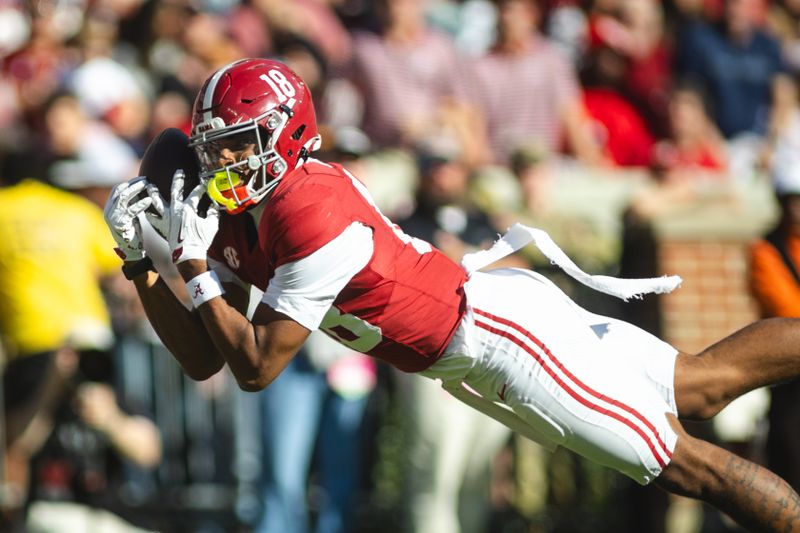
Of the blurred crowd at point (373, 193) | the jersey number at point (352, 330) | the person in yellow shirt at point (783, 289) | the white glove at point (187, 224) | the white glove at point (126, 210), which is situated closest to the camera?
the white glove at point (187, 224)

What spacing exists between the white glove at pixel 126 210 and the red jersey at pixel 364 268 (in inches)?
13.0

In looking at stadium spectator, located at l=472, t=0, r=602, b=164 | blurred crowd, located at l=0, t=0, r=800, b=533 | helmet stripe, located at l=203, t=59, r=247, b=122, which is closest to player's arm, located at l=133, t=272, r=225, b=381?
helmet stripe, located at l=203, t=59, r=247, b=122

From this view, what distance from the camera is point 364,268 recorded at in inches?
185

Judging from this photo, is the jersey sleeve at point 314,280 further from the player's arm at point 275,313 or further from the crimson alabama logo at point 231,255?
the crimson alabama logo at point 231,255

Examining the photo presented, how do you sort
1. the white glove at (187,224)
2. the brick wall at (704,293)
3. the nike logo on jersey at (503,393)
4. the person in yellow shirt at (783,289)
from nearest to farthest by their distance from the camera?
the white glove at (187,224) < the nike logo on jersey at (503,393) < the person in yellow shirt at (783,289) < the brick wall at (704,293)

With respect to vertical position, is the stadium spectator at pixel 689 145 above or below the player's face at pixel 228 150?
below

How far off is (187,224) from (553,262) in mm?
1398

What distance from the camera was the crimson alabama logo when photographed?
4.89 meters

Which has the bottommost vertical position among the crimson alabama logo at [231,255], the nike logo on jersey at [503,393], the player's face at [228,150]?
the nike logo on jersey at [503,393]

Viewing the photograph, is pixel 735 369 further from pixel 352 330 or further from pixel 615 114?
pixel 615 114

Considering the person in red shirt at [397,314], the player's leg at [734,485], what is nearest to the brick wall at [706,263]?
the person in red shirt at [397,314]

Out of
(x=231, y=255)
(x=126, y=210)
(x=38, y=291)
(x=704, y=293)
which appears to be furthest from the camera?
(x=704, y=293)

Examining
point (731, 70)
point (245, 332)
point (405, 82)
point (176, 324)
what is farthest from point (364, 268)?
point (731, 70)

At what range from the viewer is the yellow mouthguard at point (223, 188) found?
455 cm
